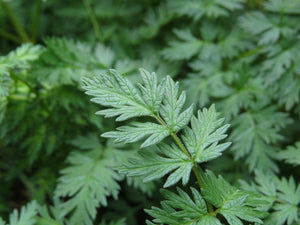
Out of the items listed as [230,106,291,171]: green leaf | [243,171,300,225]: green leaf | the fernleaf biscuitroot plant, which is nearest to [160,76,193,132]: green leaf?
the fernleaf biscuitroot plant

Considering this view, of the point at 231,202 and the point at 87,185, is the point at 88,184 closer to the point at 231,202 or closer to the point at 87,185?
the point at 87,185

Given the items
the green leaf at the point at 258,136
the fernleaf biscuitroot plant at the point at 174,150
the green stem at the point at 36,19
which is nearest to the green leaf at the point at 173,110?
the fernleaf biscuitroot plant at the point at 174,150

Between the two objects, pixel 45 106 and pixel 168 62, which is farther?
pixel 168 62

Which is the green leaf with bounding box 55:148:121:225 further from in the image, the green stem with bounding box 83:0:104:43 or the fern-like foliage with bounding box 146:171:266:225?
the green stem with bounding box 83:0:104:43

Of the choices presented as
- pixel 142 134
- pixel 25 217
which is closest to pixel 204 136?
pixel 142 134

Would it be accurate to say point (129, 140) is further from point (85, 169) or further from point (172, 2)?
point (172, 2)

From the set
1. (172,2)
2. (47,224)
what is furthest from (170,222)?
(172,2)

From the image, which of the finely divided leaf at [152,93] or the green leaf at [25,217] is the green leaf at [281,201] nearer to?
the finely divided leaf at [152,93]
